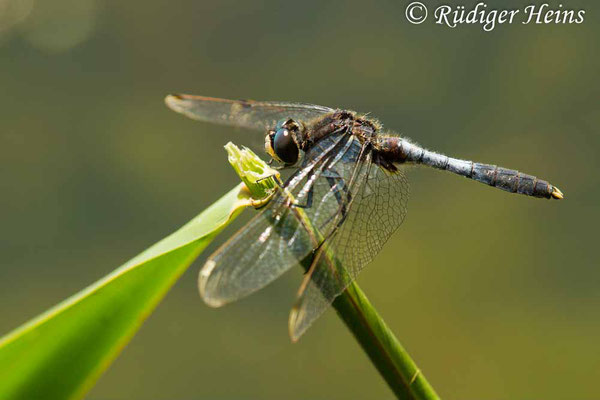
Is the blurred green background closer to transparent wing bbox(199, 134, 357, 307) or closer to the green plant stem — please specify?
transparent wing bbox(199, 134, 357, 307)

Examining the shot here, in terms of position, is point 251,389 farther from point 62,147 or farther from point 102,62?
point 102,62

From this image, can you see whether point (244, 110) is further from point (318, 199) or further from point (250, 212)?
point (250, 212)

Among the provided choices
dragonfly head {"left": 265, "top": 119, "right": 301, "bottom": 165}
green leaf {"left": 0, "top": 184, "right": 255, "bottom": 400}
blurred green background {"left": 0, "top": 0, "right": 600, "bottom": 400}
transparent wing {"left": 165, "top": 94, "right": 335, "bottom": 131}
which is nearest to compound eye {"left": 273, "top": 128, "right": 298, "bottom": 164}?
dragonfly head {"left": 265, "top": 119, "right": 301, "bottom": 165}

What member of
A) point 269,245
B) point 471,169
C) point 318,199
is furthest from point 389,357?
point 471,169

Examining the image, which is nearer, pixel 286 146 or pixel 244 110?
pixel 286 146

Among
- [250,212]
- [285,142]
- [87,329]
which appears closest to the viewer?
[87,329]

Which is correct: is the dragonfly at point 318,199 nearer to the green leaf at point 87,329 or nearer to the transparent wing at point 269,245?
the transparent wing at point 269,245
